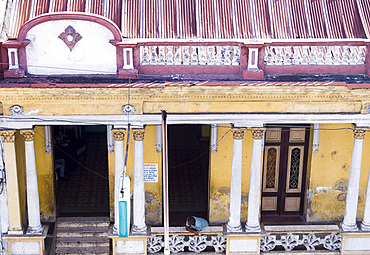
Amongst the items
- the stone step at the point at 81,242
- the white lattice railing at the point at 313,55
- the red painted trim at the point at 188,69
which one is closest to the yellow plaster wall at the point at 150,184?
the stone step at the point at 81,242

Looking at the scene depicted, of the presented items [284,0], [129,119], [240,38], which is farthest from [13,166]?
[284,0]

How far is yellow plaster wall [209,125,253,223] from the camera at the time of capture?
570 inches

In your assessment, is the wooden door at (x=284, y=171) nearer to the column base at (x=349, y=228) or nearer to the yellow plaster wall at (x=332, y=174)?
the yellow plaster wall at (x=332, y=174)

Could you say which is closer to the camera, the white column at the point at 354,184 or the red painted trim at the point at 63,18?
the red painted trim at the point at 63,18

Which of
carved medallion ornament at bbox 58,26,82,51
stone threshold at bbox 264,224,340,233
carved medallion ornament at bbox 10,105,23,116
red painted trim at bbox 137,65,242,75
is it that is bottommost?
stone threshold at bbox 264,224,340,233

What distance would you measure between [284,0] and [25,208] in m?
9.23

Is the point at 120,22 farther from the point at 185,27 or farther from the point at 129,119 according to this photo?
the point at 129,119

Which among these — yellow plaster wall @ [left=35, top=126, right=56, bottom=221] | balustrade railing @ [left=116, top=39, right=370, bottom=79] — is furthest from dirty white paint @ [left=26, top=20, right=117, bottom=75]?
yellow plaster wall @ [left=35, top=126, right=56, bottom=221]

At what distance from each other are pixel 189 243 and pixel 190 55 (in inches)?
206

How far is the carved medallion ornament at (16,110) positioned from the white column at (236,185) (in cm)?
534

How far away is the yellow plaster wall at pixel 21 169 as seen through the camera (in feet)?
44.7

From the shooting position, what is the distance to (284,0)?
14.3 meters

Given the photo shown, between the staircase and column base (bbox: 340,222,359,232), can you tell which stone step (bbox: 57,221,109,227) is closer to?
the staircase

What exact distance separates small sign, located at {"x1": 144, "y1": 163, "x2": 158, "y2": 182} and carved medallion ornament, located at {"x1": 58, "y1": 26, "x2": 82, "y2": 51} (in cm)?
406
